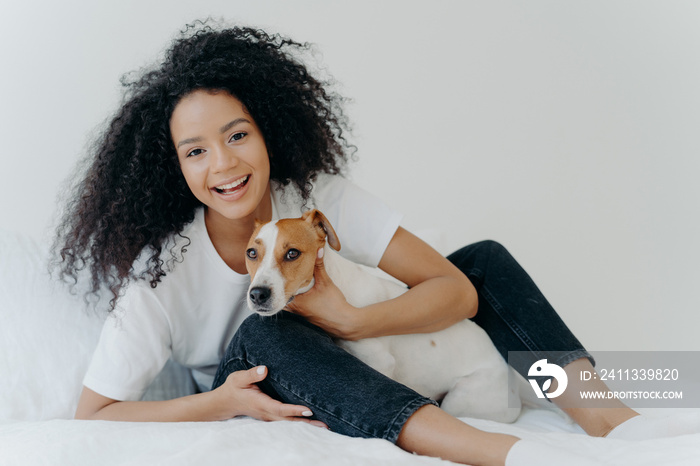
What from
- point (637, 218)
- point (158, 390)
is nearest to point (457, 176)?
point (637, 218)

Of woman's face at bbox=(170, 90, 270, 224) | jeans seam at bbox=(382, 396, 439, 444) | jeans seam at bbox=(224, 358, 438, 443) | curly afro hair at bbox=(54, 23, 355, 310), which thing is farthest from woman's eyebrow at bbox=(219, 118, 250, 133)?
jeans seam at bbox=(382, 396, 439, 444)

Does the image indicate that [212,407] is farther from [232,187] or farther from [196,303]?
[232,187]

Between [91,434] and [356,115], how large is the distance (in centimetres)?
205

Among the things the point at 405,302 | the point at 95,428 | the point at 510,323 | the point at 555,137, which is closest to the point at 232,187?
the point at 405,302

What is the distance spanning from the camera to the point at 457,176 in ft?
10.7

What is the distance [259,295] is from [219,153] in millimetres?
420

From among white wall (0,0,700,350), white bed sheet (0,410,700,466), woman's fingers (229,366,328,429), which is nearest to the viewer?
white bed sheet (0,410,700,466)

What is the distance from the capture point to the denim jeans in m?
1.54

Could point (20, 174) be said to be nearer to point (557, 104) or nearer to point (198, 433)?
point (198, 433)

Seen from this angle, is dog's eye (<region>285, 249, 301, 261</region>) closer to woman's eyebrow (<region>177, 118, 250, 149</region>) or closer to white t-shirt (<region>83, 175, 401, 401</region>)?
white t-shirt (<region>83, 175, 401, 401</region>)

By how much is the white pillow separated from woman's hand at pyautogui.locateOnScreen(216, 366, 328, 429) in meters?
0.48


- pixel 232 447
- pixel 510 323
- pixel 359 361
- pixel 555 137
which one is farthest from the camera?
pixel 555 137

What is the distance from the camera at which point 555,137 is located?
3291 mm

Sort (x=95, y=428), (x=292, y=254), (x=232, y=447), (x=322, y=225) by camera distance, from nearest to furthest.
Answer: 1. (x=232, y=447)
2. (x=95, y=428)
3. (x=292, y=254)
4. (x=322, y=225)
